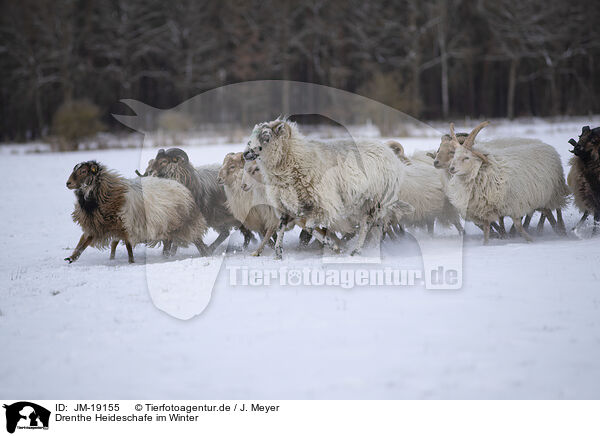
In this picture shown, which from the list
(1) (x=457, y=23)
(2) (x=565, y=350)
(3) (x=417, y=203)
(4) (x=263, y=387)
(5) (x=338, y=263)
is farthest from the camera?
(1) (x=457, y=23)

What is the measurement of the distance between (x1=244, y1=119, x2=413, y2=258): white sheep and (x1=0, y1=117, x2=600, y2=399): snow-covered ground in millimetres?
699

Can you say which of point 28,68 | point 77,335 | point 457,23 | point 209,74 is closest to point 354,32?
point 457,23

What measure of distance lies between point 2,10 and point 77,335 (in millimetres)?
32070

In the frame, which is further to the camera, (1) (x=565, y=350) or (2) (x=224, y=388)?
(1) (x=565, y=350)

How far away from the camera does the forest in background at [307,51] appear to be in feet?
94.8

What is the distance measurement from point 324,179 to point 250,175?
1.11 metres

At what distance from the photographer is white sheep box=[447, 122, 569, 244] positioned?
8.13 m

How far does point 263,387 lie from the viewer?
383 cm

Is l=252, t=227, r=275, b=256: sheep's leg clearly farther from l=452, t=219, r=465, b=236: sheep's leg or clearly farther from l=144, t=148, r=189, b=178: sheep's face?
l=452, t=219, r=465, b=236: sheep's leg

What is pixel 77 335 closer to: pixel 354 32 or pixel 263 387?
pixel 263 387

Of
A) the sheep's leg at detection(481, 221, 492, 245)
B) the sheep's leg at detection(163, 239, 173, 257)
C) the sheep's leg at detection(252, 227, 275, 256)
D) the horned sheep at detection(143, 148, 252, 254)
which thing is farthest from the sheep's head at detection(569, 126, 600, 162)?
the sheep's leg at detection(163, 239, 173, 257)
